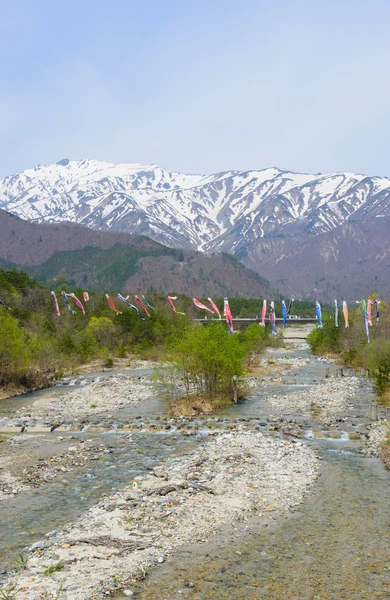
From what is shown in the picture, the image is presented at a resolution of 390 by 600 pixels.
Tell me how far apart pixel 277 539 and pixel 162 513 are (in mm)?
4526

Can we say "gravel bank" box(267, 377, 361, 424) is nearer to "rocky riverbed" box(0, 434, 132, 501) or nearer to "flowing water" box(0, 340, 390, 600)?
"flowing water" box(0, 340, 390, 600)

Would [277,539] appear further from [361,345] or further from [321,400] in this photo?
[361,345]

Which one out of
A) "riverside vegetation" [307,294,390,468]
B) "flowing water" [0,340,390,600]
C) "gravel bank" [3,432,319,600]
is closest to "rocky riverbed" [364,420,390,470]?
"riverside vegetation" [307,294,390,468]

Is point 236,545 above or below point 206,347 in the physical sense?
below

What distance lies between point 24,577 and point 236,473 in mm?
12392

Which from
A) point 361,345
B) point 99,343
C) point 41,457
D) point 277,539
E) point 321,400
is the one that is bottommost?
point 321,400

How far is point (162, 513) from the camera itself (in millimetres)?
19766

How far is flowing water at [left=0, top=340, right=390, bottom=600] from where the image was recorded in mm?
14422

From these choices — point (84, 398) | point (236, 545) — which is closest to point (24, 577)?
point (236, 545)

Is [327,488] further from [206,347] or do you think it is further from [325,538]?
[206,347]

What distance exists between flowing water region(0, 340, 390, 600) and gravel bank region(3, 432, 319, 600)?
2.46 ft

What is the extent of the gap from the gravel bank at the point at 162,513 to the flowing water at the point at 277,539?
29.5 inches

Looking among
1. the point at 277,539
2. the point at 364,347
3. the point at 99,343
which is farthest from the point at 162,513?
the point at 99,343

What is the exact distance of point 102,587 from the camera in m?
14.3
